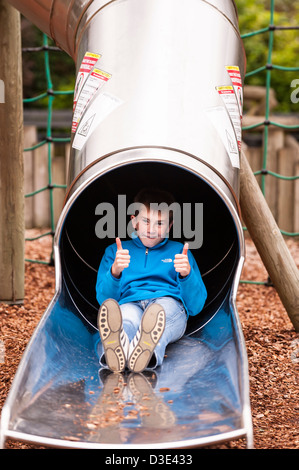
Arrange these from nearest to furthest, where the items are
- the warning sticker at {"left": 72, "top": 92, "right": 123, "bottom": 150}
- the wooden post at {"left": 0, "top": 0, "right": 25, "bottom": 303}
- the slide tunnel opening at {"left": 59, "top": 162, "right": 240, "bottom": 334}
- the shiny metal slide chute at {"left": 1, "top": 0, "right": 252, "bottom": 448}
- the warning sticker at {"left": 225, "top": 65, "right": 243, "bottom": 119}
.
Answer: the shiny metal slide chute at {"left": 1, "top": 0, "right": 252, "bottom": 448} → the warning sticker at {"left": 72, "top": 92, "right": 123, "bottom": 150} → the warning sticker at {"left": 225, "top": 65, "right": 243, "bottom": 119} → the slide tunnel opening at {"left": 59, "top": 162, "right": 240, "bottom": 334} → the wooden post at {"left": 0, "top": 0, "right": 25, "bottom": 303}

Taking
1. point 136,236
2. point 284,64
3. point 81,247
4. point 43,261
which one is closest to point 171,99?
point 136,236

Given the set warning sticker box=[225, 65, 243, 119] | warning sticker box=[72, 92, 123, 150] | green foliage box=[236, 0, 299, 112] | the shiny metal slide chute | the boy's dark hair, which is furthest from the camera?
green foliage box=[236, 0, 299, 112]

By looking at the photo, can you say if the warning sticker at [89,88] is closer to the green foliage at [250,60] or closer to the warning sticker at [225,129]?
the warning sticker at [225,129]

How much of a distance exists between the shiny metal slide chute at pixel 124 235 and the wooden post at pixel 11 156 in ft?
0.96

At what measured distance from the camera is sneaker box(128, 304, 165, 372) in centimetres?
215

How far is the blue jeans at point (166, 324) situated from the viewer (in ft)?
7.32

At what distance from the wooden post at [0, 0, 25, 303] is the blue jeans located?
0.93 metres

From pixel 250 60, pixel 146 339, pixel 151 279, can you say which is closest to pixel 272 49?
pixel 250 60

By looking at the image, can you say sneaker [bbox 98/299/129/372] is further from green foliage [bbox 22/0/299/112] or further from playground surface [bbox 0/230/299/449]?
green foliage [bbox 22/0/299/112]

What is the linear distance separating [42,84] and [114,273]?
7.66m

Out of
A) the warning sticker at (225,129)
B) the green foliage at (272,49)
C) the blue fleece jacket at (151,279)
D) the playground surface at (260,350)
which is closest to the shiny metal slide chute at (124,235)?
the warning sticker at (225,129)

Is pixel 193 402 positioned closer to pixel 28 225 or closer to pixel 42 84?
pixel 28 225

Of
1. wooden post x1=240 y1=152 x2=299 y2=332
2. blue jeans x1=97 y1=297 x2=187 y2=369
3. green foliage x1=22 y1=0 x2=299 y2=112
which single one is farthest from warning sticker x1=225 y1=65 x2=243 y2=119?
green foliage x1=22 y1=0 x2=299 y2=112

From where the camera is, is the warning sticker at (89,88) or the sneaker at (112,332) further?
the warning sticker at (89,88)
